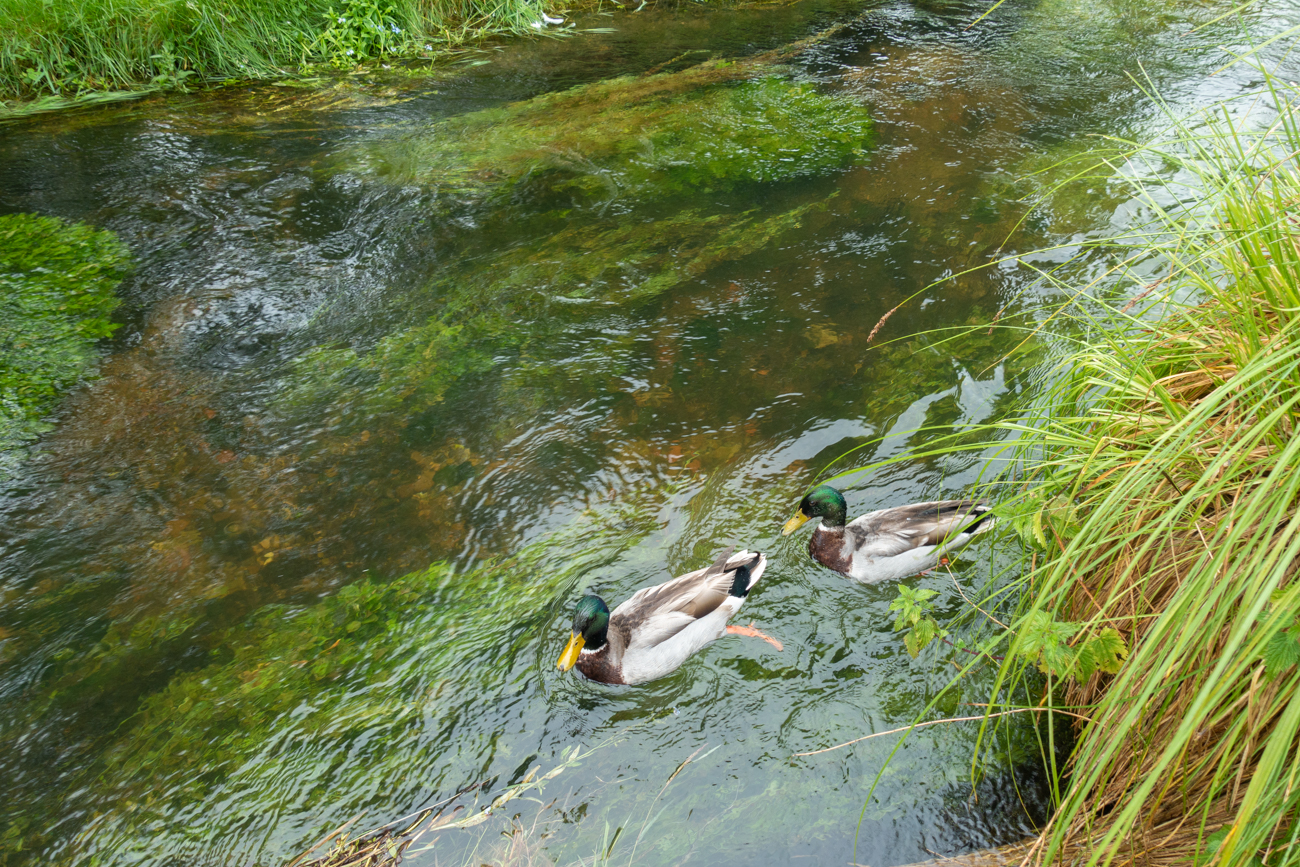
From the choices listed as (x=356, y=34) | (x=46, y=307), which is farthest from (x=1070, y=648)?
(x=356, y=34)

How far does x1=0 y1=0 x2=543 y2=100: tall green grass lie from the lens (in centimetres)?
736

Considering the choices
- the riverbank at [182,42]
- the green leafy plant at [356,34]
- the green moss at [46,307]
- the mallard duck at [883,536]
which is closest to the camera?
the mallard duck at [883,536]

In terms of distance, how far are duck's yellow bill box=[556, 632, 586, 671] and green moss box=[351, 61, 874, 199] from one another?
3871 millimetres

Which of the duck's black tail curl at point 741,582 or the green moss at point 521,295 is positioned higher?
the green moss at point 521,295

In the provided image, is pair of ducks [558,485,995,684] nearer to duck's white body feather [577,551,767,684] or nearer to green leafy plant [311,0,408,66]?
duck's white body feather [577,551,767,684]

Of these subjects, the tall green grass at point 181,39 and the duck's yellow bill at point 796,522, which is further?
the tall green grass at point 181,39

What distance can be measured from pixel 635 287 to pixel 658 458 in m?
1.58

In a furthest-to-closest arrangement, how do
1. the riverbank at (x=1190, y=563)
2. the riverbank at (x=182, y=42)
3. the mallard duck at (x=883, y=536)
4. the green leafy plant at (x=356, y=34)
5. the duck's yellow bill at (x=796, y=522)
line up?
the green leafy plant at (x=356, y=34)
the riverbank at (x=182, y=42)
the duck's yellow bill at (x=796, y=522)
the mallard duck at (x=883, y=536)
the riverbank at (x=1190, y=563)

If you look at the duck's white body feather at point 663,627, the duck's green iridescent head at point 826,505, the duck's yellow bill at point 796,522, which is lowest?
the duck's white body feather at point 663,627

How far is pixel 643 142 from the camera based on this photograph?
6645 mm

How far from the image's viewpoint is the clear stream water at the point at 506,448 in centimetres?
277

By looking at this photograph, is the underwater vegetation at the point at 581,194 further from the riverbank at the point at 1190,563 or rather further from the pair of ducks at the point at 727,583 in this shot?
the riverbank at the point at 1190,563

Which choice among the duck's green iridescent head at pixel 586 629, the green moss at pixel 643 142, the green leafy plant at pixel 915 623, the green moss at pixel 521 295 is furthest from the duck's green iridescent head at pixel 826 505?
the green moss at pixel 643 142

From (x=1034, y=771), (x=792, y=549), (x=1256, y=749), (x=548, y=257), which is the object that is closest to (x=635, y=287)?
Result: (x=548, y=257)
